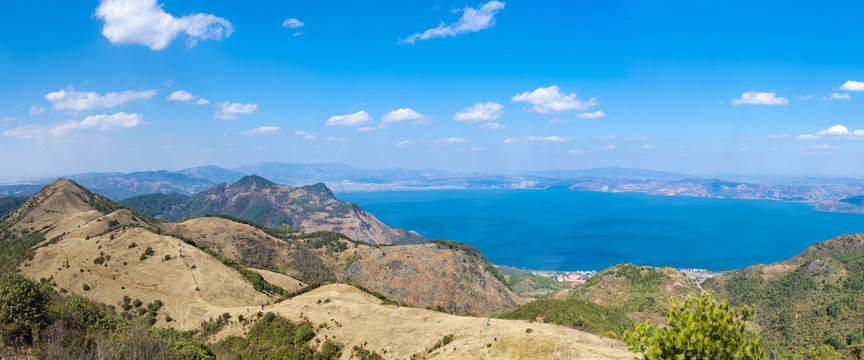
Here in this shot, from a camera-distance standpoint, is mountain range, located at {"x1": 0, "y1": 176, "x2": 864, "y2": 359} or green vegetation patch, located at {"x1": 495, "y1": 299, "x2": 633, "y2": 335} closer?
mountain range, located at {"x1": 0, "y1": 176, "x2": 864, "y2": 359}

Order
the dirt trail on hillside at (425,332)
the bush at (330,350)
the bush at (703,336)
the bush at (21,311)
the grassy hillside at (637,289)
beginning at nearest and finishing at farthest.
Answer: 1. the bush at (703,336)
2. the bush at (21,311)
3. the dirt trail on hillside at (425,332)
4. the bush at (330,350)
5. the grassy hillside at (637,289)

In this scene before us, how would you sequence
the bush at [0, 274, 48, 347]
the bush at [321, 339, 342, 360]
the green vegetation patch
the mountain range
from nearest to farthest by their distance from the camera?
the bush at [0, 274, 48, 347] → the bush at [321, 339, 342, 360] → the mountain range → the green vegetation patch

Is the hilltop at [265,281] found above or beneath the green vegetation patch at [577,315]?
above

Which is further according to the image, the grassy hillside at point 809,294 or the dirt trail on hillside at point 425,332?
the grassy hillside at point 809,294

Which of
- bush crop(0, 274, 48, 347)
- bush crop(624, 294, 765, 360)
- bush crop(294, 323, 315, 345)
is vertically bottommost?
bush crop(294, 323, 315, 345)

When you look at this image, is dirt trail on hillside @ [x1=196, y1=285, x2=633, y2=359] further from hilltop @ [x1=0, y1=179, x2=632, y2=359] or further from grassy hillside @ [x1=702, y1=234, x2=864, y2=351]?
grassy hillside @ [x1=702, y1=234, x2=864, y2=351]

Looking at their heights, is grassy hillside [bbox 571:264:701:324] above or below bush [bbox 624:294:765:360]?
below

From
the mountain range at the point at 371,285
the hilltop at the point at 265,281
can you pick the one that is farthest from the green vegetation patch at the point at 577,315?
the hilltop at the point at 265,281

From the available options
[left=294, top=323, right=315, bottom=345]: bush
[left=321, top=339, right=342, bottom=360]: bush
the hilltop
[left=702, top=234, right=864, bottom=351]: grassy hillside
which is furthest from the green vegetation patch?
[left=294, top=323, right=315, bottom=345]: bush

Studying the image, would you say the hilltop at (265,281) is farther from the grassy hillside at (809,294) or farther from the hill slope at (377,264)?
the grassy hillside at (809,294)
